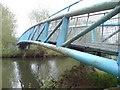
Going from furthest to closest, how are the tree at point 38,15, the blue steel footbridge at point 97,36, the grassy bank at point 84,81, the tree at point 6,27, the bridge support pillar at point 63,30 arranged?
1. the tree at point 38,15
2. the tree at point 6,27
3. the grassy bank at point 84,81
4. the bridge support pillar at point 63,30
5. the blue steel footbridge at point 97,36

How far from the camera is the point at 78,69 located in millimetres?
7043

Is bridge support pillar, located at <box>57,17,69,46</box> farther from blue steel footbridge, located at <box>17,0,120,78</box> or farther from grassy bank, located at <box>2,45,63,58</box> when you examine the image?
grassy bank, located at <box>2,45,63,58</box>

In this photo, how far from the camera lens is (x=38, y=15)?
22438 millimetres

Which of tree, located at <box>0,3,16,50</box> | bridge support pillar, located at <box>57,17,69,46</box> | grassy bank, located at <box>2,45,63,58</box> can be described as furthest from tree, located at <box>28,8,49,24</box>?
bridge support pillar, located at <box>57,17,69,46</box>

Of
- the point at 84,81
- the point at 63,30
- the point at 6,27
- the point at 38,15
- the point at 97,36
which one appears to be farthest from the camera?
the point at 38,15

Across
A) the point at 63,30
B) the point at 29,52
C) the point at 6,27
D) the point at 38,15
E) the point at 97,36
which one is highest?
the point at 38,15

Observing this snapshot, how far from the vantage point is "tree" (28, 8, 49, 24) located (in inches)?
866

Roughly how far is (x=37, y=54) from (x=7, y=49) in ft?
11.4

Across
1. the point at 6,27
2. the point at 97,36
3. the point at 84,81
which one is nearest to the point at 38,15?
the point at 6,27

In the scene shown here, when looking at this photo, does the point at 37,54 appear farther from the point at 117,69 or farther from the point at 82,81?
the point at 117,69

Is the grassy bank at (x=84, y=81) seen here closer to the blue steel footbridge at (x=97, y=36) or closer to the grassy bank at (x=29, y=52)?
the blue steel footbridge at (x=97, y=36)

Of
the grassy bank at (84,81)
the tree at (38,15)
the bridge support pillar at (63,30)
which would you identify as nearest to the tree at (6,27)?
the tree at (38,15)

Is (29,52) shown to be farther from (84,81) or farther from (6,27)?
(84,81)

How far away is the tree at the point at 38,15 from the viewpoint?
2200 centimetres
